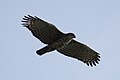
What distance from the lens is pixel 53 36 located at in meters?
23.9

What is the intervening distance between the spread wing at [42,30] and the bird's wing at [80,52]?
37.1 inches

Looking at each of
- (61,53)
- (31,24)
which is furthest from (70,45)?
(31,24)

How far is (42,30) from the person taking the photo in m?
23.9

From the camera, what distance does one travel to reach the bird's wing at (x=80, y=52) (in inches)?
976

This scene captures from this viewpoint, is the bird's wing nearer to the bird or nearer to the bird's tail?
the bird

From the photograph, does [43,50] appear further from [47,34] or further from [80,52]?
[80,52]

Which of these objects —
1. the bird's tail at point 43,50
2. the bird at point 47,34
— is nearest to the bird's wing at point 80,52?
the bird at point 47,34

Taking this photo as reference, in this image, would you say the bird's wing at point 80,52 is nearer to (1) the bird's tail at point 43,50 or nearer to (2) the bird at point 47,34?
(2) the bird at point 47,34

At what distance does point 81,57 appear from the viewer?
2555 cm

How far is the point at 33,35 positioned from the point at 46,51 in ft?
2.67

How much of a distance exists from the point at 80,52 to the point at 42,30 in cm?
227

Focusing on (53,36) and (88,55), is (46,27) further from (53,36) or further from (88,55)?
(88,55)

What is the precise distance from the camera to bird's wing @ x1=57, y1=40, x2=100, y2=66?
81.4ft

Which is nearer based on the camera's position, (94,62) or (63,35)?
(63,35)
